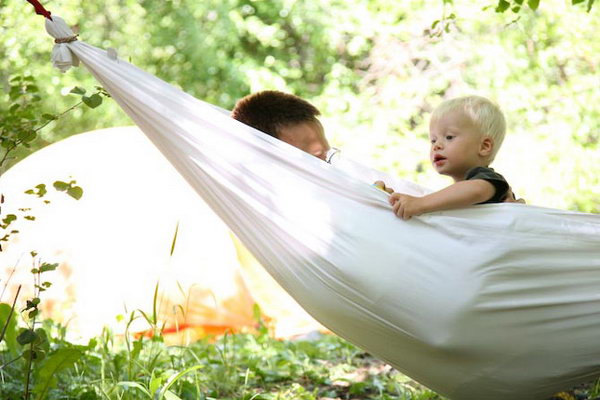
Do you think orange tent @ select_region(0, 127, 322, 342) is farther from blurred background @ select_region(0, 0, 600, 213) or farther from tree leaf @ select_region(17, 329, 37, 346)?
tree leaf @ select_region(17, 329, 37, 346)

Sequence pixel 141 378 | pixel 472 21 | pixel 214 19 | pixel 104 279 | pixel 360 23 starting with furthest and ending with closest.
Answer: pixel 214 19, pixel 360 23, pixel 472 21, pixel 104 279, pixel 141 378

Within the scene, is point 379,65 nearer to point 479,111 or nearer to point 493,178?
point 479,111

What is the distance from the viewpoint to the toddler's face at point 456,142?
2.14 m

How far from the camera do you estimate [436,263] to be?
182 cm

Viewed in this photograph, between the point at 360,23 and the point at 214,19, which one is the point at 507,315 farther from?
the point at 214,19

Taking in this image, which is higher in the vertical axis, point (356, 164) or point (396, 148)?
point (396, 148)

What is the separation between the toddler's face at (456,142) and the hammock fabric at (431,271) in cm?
30

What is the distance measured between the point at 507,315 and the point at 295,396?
1.01 metres

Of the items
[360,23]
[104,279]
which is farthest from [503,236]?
[360,23]

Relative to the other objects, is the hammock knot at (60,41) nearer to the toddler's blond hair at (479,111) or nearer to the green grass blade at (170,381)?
the green grass blade at (170,381)

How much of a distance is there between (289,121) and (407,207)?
671 millimetres

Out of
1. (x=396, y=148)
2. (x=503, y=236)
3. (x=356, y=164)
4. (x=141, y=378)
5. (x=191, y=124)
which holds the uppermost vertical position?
(x=396, y=148)

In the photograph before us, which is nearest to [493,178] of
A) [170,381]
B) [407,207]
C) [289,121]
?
[407,207]

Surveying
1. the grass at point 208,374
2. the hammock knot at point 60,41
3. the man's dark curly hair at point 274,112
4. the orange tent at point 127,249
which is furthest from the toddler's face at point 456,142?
the orange tent at point 127,249
